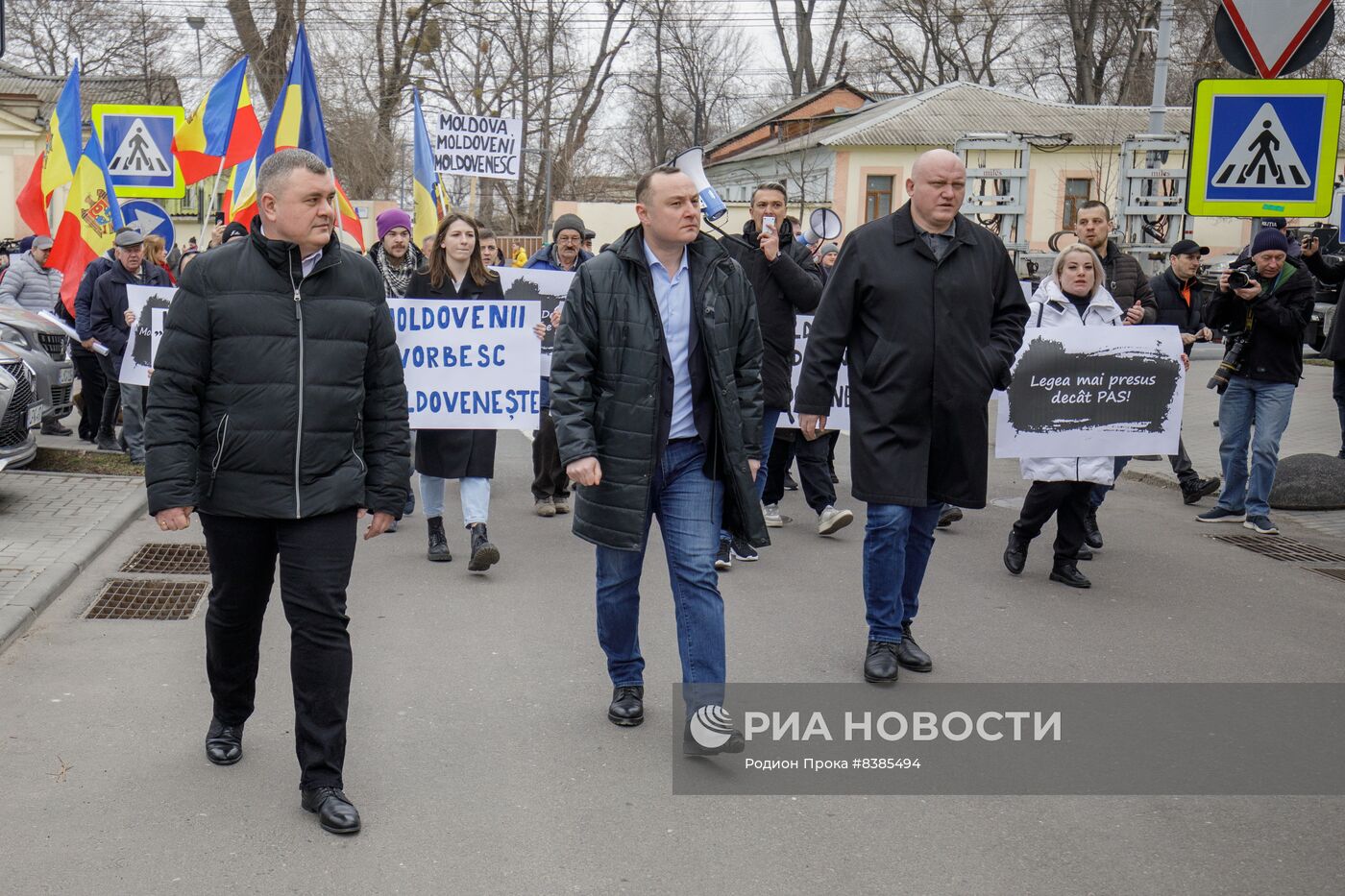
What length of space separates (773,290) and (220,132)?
316 inches

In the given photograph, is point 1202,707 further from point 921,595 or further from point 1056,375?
point 1056,375

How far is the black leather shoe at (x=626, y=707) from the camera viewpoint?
5043 millimetres

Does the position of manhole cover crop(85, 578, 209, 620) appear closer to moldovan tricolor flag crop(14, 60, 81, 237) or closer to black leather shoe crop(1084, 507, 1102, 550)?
black leather shoe crop(1084, 507, 1102, 550)

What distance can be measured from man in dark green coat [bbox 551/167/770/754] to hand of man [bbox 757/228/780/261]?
2.61 metres

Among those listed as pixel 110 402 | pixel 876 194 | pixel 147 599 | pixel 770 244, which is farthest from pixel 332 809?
pixel 876 194

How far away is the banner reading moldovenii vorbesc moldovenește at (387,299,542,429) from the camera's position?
8.08m

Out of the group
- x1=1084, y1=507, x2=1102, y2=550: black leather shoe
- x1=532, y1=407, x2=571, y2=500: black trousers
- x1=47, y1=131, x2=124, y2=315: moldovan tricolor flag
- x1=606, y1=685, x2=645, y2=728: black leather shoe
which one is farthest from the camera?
x1=47, y1=131, x2=124, y2=315: moldovan tricolor flag

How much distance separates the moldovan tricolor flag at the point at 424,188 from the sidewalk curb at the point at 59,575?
510 cm

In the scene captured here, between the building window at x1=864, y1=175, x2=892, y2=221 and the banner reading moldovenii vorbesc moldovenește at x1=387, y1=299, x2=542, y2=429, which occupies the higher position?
the building window at x1=864, y1=175, x2=892, y2=221

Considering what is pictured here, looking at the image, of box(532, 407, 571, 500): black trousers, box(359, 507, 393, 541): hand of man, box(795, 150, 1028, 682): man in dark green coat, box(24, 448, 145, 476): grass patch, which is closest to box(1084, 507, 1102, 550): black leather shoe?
box(795, 150, 1028, 682): man in dark green coat

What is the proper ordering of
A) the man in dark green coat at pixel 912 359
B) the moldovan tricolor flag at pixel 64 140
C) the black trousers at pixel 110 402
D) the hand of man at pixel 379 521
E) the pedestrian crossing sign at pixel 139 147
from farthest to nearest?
the pedestrian crossing sign at pixel 139 147, the moldovan tricolor flag at pixel 64 140, the black trousers at pixel 110 402, the man in dark green coat at pixel 912 359, the hand of man at pixel 379 521

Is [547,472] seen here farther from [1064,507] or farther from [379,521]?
[379,521]

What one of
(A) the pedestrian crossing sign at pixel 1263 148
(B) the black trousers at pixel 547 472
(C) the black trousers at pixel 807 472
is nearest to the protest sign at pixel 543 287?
(B) the black trousers at pixel 547 472

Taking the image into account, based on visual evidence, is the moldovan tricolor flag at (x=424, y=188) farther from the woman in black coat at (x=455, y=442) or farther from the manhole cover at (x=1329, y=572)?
the manhole cover at (x=1329, y=572)
